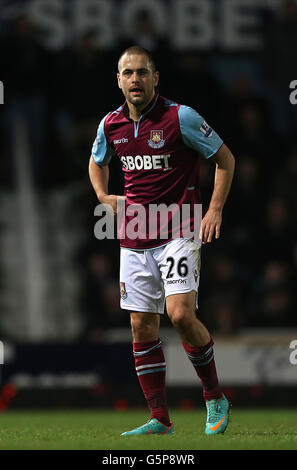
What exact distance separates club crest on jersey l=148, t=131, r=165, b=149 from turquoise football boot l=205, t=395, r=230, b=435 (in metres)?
1.53

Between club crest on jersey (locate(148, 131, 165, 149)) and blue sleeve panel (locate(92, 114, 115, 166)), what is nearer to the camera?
club crest on jersey (locate(148, 131, 165, 149))

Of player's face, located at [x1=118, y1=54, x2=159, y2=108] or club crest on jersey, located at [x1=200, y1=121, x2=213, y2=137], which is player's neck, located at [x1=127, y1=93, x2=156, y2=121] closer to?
player's face, located at [x1=118, y1=54, x2=159, y2=108]

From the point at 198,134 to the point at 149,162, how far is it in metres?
0.34

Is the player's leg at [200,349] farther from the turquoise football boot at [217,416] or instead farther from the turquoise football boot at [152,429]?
the turquoise football boot at [152,429]

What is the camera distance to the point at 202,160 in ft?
40.9

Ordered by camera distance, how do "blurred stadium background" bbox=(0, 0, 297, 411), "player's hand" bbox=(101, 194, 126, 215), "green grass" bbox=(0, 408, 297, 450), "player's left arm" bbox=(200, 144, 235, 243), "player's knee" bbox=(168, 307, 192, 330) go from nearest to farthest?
"green grass" bbox=(0, 408, 297, 450)
"player's knee" bbox=(168, 307, 192, 330)
"player's left arm" bbox=(200, 144, 235, 243)
"player's hand" bbox=(101, 194, 126, 215)
"blurred stadium background" bbox=(0, 0, 297, 411)

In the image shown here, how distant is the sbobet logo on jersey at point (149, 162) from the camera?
5.81 metres

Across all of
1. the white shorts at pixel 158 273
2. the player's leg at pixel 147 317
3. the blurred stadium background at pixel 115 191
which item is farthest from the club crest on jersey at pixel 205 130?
the blurred stadium background at pixel 115 191

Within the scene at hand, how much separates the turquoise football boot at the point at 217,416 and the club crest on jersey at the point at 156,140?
5.03 feet

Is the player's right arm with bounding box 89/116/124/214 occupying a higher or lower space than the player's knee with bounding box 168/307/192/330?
higher

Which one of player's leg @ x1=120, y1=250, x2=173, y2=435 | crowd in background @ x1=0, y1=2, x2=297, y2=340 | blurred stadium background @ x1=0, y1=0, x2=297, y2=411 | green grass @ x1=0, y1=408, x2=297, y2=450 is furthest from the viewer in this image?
crowd in background @ x1=0, y1=2, x2=297, y2=340

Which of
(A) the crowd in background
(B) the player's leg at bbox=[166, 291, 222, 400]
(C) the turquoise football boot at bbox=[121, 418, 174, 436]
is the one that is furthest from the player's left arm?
(A) the crowd in background

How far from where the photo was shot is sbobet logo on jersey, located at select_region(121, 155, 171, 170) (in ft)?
19.1

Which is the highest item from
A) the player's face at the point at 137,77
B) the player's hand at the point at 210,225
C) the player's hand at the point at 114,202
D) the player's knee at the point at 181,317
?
the player's face at the point at 137,77
